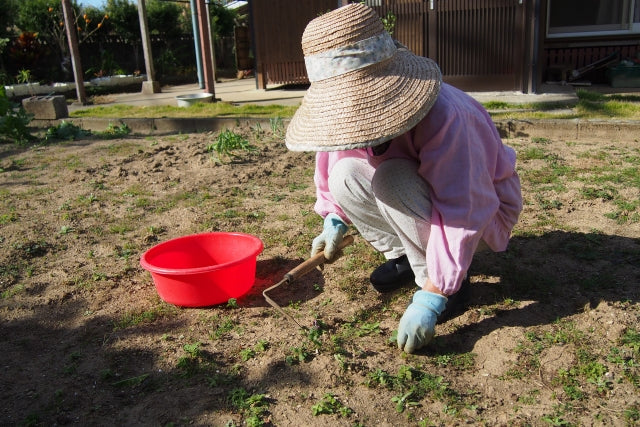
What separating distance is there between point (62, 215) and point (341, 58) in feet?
8.15

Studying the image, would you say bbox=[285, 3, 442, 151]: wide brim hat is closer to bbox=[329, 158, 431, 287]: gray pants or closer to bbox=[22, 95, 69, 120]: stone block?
bbox=[329, 158, 431, 287]: gray pants

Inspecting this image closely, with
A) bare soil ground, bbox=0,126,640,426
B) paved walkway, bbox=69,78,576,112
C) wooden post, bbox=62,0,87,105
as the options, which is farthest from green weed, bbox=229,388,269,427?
wooden post, bbox=62,0,87,105

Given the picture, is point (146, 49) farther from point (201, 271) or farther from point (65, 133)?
point (201, 271)

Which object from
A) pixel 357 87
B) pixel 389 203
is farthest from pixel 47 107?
pixel 357 87

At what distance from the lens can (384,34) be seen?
1.92 meters

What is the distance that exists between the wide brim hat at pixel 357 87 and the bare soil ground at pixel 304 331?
78cm

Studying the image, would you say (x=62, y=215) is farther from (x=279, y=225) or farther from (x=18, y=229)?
(x=279, y=225)

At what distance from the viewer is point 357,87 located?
1.85m

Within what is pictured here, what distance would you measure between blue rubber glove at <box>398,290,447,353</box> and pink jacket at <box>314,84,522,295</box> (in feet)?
0.19

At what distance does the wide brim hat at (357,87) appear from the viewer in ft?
5.87

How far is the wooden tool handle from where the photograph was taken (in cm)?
231

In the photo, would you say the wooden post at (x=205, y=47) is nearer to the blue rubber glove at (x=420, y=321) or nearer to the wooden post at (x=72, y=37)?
the wooden post at (x=72, y=37)

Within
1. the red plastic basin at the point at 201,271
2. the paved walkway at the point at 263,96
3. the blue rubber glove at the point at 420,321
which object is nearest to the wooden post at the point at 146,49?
the paved walkway at the point at 263,96

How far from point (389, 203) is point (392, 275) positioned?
0.48 m
